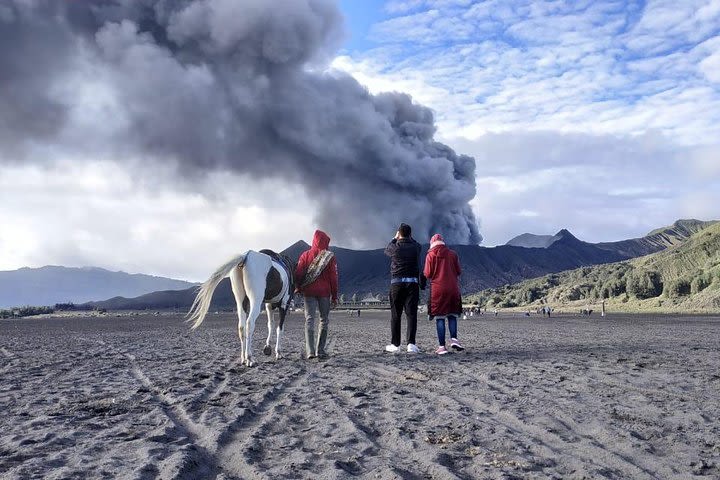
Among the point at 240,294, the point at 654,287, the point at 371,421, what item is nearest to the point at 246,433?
the point at 371,421

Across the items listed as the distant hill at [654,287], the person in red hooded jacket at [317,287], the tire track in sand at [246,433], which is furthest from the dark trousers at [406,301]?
the distant hill at [654,287]

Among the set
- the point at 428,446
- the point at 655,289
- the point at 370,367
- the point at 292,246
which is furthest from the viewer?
the point at 292,246

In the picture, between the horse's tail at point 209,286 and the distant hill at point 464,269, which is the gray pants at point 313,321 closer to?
the horse's tail at point 209,286

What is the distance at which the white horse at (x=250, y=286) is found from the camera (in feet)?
28.1

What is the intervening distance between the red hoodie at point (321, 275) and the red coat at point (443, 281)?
1517 millimetres

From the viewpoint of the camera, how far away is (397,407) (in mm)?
5117

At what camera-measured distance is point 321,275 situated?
9266 millimetres

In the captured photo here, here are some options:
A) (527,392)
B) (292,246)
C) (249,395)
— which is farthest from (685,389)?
(292,246)

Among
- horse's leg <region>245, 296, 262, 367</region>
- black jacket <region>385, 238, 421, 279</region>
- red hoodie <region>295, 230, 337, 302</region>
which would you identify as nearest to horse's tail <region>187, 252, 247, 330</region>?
horse's leg <region>245, 296, 262, 367</region>

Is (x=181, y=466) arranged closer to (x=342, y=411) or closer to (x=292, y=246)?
(x=342, y=411)

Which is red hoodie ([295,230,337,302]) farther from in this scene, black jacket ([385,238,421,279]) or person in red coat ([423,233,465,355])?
person in red coat ([423,233,465,355])

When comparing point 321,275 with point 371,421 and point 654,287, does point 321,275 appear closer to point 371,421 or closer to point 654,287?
point 371,421

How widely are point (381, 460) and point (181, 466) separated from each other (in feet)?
3.85

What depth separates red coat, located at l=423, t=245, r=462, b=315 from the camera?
372 inches
